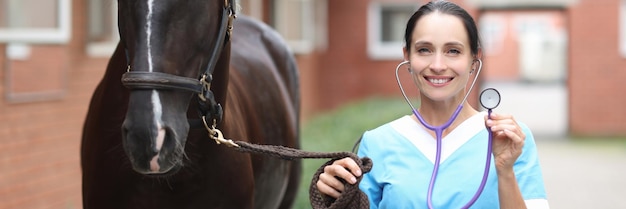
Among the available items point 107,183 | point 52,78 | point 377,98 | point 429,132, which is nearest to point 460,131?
point 429,132

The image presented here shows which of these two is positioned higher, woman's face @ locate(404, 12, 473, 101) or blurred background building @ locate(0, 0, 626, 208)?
woman's face @ locate(404, 12, 473, 101)

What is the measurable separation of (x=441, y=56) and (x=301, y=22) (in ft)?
51.3

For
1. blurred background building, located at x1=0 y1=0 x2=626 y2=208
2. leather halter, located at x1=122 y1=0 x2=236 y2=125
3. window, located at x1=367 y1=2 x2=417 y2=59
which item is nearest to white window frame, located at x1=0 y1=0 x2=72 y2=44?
blurred background building, located at x1=0 y1=0 x2=626 y2=208

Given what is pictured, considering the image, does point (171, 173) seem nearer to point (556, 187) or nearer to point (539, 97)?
point (556, 187)

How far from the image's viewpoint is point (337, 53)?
2180 cm

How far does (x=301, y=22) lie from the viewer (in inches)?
715

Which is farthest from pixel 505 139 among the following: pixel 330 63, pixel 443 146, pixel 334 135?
pixel 330 63

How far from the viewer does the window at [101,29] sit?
8172mm

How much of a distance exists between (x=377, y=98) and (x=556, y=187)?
30.0 feet

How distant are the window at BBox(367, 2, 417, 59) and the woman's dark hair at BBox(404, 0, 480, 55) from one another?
62.1 feet

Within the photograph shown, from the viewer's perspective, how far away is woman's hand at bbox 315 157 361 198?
2.47 m

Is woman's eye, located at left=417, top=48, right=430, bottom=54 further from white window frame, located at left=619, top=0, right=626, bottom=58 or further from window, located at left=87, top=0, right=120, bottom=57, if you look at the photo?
white window frame, located at left=619, top=0, right=626, bottom=58

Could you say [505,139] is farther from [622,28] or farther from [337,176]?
[622,28]

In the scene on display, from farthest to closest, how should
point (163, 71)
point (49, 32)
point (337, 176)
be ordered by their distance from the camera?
point (49, 32) → point (163, 71) → point (337, 176)
